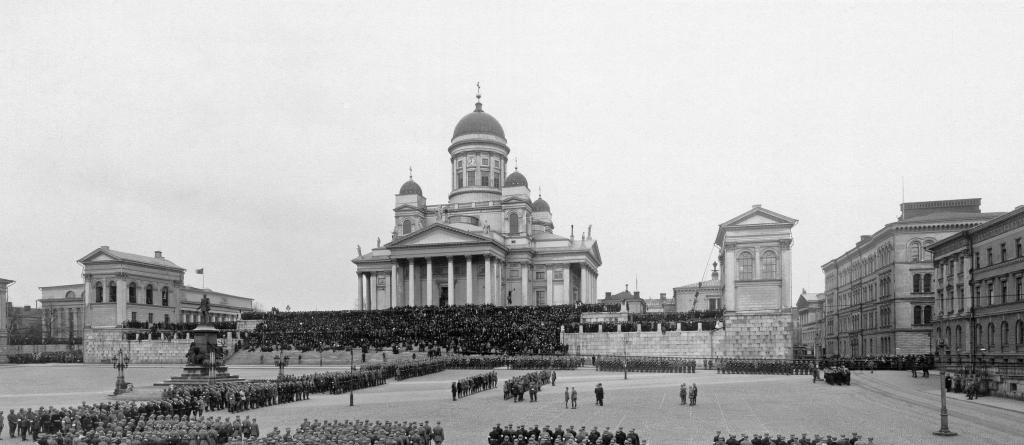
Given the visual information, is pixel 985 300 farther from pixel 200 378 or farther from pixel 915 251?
pixel 200 378

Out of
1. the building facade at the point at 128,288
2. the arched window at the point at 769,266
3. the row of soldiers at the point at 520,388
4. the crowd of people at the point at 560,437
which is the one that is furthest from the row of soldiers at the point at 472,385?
the building facade at the point at 128,288

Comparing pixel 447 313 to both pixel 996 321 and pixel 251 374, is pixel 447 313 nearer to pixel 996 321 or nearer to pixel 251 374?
pixel 251 374

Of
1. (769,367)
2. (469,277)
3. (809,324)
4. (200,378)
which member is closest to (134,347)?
(469,277)

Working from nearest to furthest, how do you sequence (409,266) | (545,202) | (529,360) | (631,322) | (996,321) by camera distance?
(996,321) → (529,360) → (631,322) → (409,266) → (545,202)

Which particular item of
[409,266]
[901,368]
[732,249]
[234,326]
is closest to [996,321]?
[901,368]

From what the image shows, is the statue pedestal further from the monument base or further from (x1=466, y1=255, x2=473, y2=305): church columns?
(x1=466, y1=255, x2=473, y2=305): church columns

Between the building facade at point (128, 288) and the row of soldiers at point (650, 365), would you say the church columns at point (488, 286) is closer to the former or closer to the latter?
the building facade at point (128, 288)
